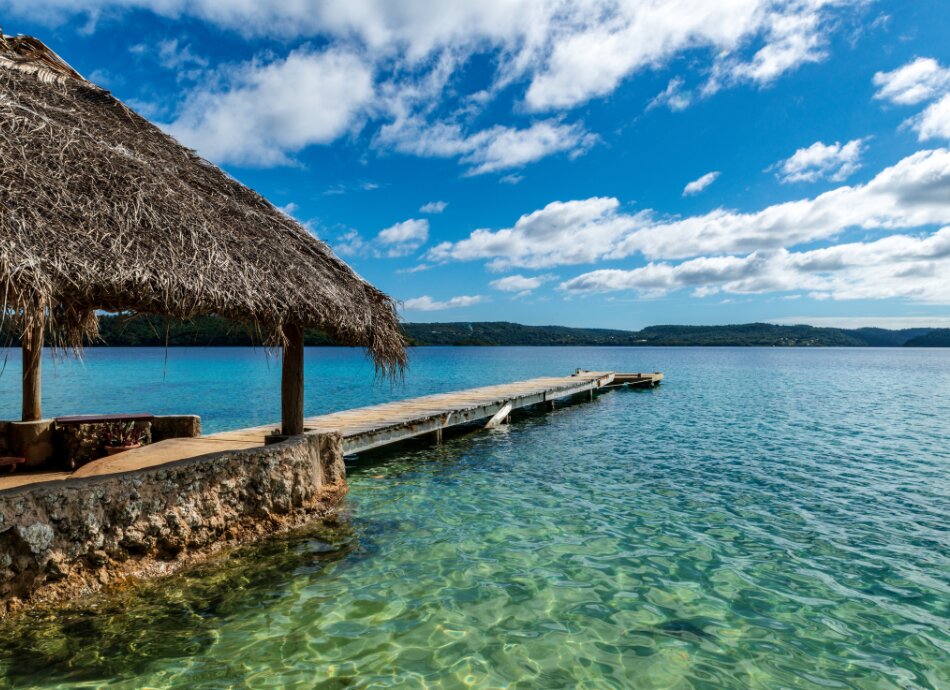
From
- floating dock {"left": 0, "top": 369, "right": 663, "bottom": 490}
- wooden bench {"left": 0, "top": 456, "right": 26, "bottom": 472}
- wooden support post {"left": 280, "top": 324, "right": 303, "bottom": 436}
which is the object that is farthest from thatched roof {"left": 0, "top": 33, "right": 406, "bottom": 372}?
wooden bench {"left": 0, "top": 456, "right": 26, "bottom": 472}

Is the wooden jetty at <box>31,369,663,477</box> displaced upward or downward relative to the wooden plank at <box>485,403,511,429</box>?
upward

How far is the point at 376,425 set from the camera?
12.1 meters

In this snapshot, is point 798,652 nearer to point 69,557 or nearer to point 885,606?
point 885,606

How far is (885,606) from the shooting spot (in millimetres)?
5395

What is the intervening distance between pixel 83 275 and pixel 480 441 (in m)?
11.3

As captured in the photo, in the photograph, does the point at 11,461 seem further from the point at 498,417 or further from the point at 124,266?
the point at 498,417

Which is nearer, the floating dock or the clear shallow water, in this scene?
the clear shallow water

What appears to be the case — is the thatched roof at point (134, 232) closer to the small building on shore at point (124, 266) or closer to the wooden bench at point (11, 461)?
the small building on shore at point (124, 266)

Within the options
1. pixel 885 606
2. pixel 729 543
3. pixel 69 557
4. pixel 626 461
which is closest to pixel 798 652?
pixel 885 606

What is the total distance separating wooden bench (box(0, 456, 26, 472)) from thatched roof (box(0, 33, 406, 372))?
2.41m

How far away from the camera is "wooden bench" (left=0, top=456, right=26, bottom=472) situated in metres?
7.28

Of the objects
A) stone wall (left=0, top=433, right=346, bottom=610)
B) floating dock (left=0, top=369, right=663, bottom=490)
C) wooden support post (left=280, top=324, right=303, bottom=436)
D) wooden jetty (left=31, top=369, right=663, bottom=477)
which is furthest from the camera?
wooden support post (left=280, top=324, right=303, bottom=436)

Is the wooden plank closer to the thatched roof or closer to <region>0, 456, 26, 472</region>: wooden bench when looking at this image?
the thatched roof

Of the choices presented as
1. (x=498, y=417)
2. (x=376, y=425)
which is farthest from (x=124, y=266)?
(x=498, y=417)
